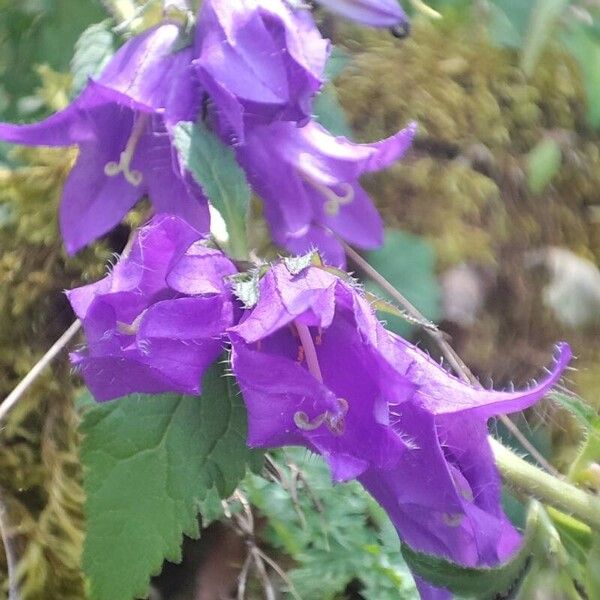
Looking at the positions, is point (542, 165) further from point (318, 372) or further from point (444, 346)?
point (318, 372)

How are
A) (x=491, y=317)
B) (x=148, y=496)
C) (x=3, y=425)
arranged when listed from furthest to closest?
(x=491, y=317) → (x=3, y=425) → (x=148, y=496)

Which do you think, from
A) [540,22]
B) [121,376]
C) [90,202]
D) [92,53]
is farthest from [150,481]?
[540,22]

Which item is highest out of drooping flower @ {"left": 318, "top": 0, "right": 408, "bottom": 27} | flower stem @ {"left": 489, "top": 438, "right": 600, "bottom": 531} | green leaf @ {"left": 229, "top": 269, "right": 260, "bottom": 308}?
drooping flower @ {"left": 318, "top": 0, "right": 408, "bottom": 27}

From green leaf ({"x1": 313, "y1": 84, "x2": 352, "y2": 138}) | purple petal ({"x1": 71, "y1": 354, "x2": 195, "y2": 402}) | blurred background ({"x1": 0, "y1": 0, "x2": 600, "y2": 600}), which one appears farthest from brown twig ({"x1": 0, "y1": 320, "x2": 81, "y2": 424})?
green leaf ({"x1": 313, "y1": 84, "x2": 352, "y2": 138})

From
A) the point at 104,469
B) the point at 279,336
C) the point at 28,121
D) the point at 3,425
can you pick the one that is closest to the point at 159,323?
the point at 279,336

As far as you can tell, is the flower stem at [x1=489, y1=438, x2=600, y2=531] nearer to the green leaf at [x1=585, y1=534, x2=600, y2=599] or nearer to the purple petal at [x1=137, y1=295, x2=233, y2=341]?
the green leaf at [x1=585, y1=534, x2=600, y2=599]

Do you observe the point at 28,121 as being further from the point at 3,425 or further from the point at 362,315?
the point at 362,315
